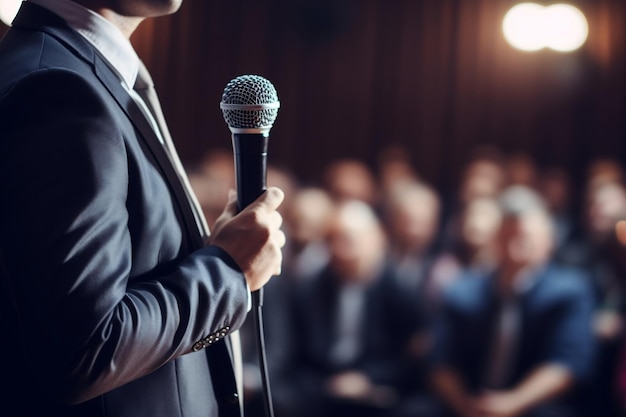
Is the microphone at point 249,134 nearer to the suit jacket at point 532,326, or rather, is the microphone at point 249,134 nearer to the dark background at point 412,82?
the suit jacket at point 532,326

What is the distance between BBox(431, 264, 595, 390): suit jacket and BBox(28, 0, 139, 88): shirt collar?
2506 mm

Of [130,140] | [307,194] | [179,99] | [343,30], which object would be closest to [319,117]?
[343,30]

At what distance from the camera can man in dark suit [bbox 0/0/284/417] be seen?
2.52 ft

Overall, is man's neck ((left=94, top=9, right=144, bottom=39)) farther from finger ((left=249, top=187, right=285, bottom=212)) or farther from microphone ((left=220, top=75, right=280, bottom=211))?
finger ((left=249, top=187, right=285, bottom=212))

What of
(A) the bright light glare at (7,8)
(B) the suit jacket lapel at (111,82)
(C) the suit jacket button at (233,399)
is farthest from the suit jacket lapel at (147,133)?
(A) the bright light glare at (7,8)

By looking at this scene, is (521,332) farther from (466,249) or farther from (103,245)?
(103,245)

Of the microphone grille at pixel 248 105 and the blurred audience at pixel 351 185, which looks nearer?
the microphone grille at pixel 248 105

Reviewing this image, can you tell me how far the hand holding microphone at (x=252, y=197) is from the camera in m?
0.91

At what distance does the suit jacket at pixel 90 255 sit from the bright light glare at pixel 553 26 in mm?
5947

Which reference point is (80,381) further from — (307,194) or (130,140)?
(307,194)

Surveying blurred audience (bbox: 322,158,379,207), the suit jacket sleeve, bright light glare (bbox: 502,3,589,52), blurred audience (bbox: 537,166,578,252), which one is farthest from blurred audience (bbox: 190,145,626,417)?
the suit jacket sleeve

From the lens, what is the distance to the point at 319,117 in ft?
24.3

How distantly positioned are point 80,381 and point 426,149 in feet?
22.4

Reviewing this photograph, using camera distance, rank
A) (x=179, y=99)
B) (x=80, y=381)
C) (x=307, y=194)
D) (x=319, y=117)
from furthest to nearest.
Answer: (x=319, y=117)
(x=179, y=99)
(x=307, y=194)
(x=80, y=381)
